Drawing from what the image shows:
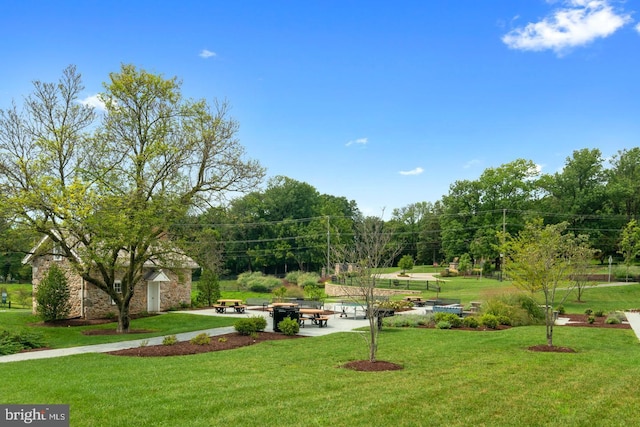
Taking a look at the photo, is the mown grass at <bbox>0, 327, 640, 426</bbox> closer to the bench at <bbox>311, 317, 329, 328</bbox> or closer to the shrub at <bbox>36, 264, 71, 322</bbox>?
the bench at <bbox>311, 317, 329, 328</bbox>

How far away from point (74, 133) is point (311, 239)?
5297 cm

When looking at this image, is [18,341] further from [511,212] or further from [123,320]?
[511,212]

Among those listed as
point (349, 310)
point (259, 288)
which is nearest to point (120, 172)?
point (349, 310)

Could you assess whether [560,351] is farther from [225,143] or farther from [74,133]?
[74,133]

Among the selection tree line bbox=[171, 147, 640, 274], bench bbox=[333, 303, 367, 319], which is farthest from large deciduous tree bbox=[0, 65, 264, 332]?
tree line bbox=[171, 147, 640, 274]

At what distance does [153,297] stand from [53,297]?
6.28 m

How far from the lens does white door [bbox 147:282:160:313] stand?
2808cm

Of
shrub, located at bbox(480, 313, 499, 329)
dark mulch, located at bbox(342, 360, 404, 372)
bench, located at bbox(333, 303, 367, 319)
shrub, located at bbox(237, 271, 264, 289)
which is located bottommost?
shrub, located at bbox(237, 271, 264, 289)

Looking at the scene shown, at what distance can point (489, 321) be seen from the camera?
19016 mm

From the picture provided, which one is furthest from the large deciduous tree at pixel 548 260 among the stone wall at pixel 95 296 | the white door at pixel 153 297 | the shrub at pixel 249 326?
the white door at pixel 153 297

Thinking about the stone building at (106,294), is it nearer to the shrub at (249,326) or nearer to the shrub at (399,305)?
the shrub at (249,326)

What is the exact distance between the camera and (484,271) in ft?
174

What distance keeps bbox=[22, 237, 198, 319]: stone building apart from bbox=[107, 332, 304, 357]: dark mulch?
210 inches

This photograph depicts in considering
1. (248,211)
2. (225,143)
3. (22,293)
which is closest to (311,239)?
(248,211)
